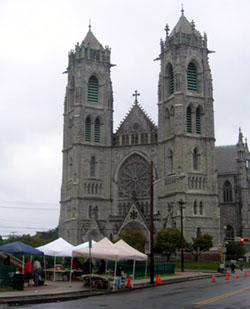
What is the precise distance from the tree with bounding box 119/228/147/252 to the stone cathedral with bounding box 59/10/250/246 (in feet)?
14.7

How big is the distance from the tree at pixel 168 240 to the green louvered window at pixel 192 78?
840 inches

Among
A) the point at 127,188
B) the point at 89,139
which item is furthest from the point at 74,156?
the point at 127,188

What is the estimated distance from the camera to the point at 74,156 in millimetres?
72000

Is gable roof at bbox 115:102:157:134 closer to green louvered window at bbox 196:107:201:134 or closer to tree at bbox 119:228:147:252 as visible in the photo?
green louvered window at bbox 196:107:201:134

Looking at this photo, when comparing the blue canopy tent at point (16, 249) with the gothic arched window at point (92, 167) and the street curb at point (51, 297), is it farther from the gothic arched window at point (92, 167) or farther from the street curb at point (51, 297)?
the gothic arched window at point (92, 167)

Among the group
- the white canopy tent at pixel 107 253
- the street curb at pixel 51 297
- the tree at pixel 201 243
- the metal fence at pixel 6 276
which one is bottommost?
the street curb at pixel 51 297

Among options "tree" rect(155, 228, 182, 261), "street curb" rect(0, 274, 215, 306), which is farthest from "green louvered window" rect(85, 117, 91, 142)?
"street curb" rect(0, 274, 215, 306)

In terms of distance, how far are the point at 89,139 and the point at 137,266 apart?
122 ft

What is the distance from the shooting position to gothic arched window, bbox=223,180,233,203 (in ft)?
271

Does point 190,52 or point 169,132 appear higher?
point 190,52

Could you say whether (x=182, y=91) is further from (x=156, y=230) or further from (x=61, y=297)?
(x=61, y=297)

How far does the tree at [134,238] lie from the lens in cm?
6053

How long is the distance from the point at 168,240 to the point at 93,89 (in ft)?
92.0

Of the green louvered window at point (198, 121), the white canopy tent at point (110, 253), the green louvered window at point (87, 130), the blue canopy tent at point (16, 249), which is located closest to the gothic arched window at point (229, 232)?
the green louvered window at point (198, 121)
